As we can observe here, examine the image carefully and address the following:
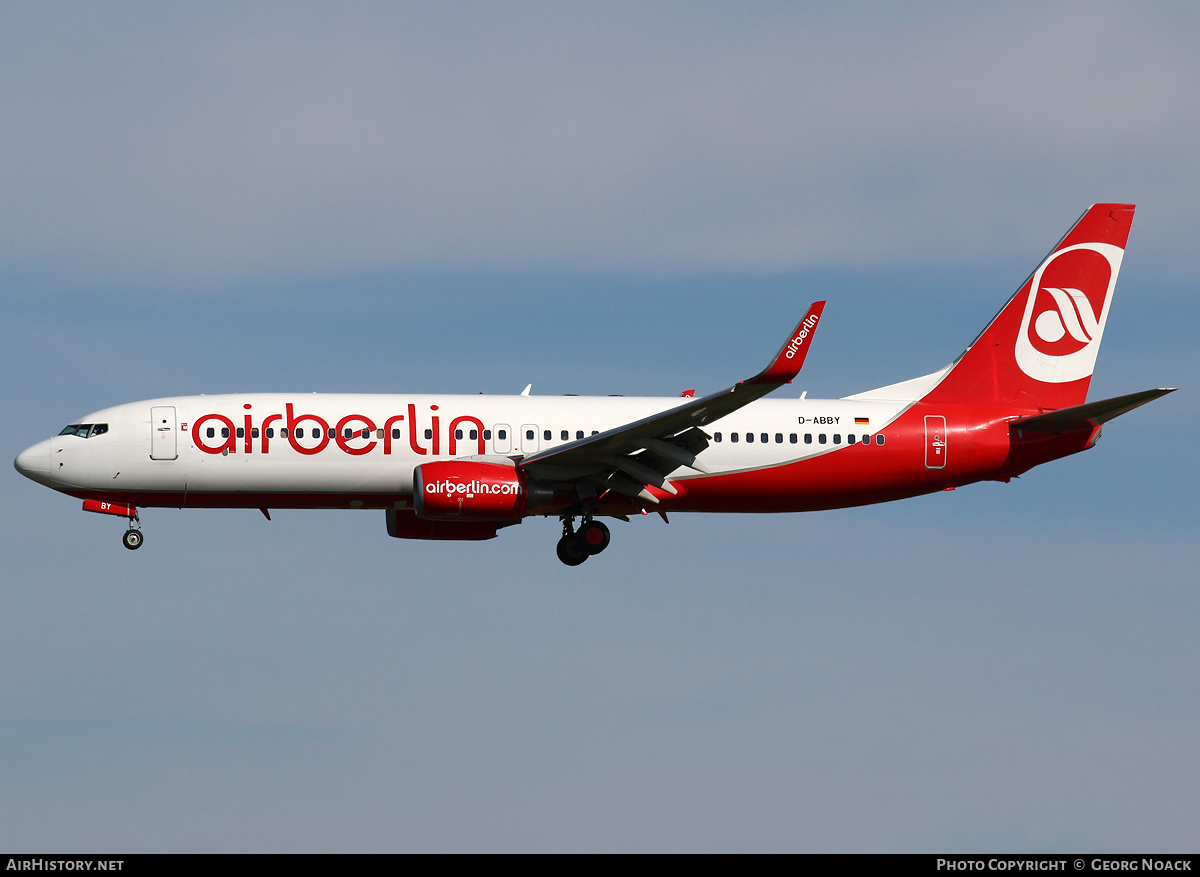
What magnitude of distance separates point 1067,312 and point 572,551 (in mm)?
16875

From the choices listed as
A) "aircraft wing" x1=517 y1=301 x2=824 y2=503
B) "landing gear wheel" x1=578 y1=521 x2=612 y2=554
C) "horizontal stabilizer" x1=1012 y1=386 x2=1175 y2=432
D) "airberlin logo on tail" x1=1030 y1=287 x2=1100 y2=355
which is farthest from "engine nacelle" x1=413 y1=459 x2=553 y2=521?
"airberlin logo on tail" x1=1030 y1=287 x2=1100 y2=355

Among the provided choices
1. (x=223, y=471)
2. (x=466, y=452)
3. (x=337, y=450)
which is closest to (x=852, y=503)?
(x=466, y=452)

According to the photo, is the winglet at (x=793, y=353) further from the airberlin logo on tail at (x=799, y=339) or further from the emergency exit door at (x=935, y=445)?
the emergency exit door at (x=935, y=445)

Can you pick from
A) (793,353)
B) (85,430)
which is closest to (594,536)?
(793,353)

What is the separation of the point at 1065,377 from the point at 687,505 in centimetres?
1241

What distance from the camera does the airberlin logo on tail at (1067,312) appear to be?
4322 cm

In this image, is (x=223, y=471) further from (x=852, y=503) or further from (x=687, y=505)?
(x=852, y=503)

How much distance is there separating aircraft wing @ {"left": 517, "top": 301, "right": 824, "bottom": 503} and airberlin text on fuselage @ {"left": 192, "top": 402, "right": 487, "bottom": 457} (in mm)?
2800

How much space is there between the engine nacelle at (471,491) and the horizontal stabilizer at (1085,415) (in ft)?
46.1

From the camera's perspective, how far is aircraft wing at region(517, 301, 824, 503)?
35250mm

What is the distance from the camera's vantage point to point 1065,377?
43188 mm

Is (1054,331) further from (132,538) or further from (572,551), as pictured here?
(132,538)

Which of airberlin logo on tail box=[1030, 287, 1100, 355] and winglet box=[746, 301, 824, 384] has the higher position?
airberlin logo on tail box=[1030, 287, 1100, 355]

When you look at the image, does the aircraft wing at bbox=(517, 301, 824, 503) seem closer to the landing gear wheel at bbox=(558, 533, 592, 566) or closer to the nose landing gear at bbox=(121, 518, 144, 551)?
the landing gear wheel at bbox=(558, 533, 592, 566)
